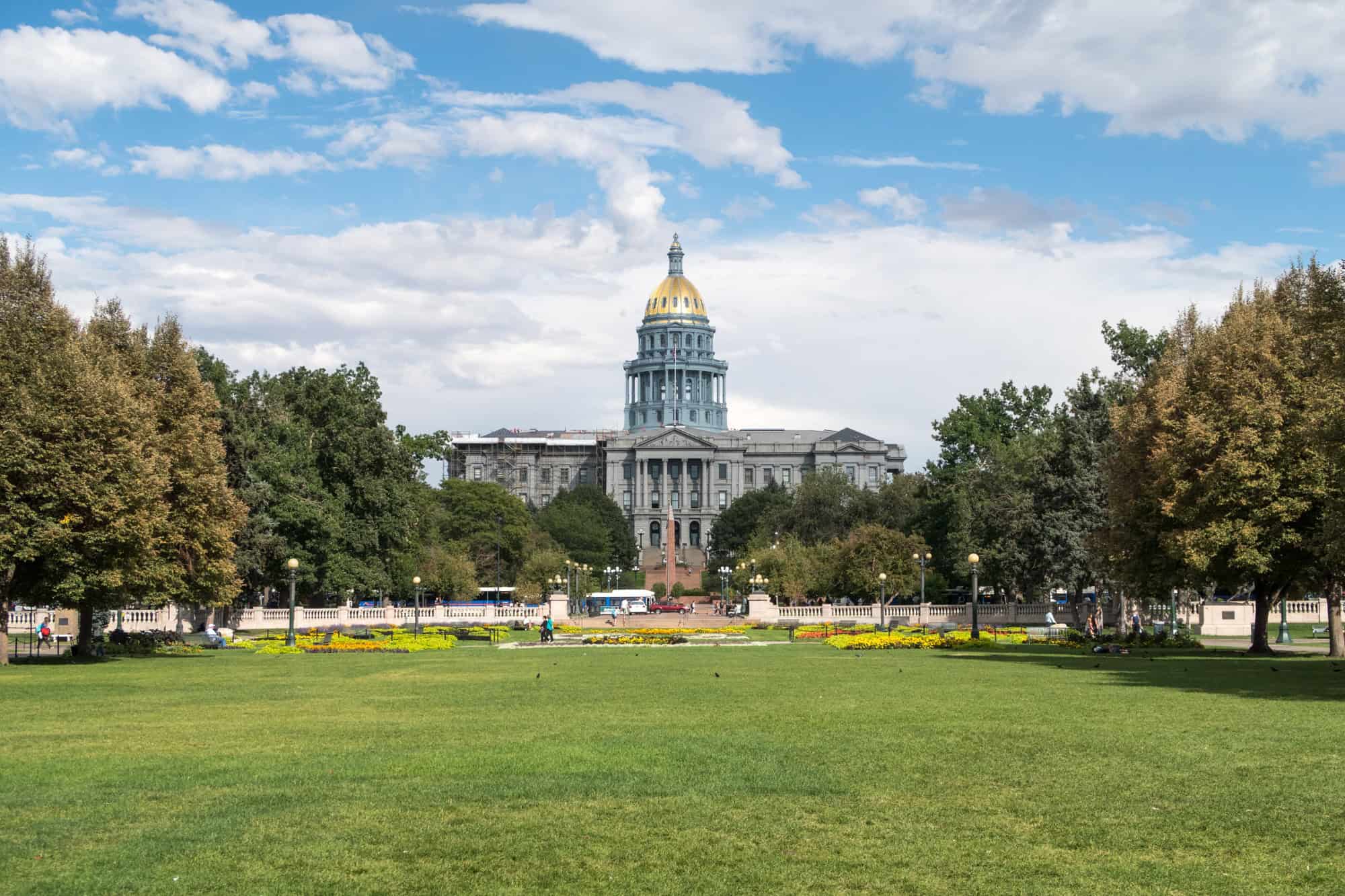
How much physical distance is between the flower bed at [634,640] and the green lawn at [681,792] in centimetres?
2682

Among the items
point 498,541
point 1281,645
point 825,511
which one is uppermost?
point 825,511

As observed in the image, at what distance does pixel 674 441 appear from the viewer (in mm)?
196375

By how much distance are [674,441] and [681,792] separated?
18262 centimetres

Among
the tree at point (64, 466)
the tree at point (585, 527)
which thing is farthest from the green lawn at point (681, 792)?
the tree at point (585, 527)

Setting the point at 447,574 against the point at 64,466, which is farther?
the point at 447,574

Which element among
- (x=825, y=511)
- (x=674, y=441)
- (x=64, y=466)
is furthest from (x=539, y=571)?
(x=674, y=441)

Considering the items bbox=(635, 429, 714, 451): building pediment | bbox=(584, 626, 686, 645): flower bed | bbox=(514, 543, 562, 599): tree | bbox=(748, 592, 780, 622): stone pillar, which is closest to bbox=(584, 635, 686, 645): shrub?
bbox=(584, 626, 686, 645): flower bed

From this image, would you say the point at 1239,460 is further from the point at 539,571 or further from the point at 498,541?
the point at 498,541

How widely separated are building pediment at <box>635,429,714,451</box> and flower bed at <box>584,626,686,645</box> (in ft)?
463

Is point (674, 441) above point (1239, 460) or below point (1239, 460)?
above

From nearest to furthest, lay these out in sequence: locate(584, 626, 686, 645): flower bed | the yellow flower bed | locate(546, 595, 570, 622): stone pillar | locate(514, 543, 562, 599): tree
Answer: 1. the yellow flower bed
2. locate(584, 626, 686, 645): flower bed
3. locate(546, 595, 570, 622): stone pillar
4. locate(514, 543, 562, 599): tree

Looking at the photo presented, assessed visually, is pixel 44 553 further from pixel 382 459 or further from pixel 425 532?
pixel 425 532

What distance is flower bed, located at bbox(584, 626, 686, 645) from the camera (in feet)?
173

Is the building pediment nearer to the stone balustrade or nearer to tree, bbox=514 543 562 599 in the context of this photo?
tree, bbox=514 543 562 599
